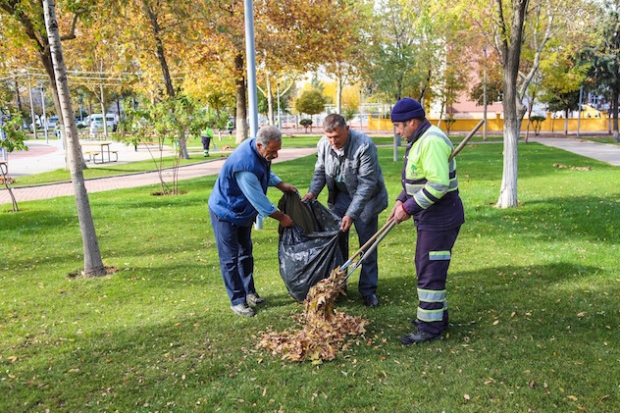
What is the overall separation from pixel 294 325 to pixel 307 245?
0.71m

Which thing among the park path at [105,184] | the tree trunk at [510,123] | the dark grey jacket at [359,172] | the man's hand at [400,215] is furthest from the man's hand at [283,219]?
the park path at [105,184]

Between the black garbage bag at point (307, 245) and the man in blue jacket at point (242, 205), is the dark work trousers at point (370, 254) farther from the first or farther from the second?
the man in blue jacket at point (242, 205)

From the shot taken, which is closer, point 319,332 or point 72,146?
point 319,332

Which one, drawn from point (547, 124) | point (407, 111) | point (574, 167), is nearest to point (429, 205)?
point (407, 111)

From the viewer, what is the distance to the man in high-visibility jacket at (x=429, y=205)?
370 cm

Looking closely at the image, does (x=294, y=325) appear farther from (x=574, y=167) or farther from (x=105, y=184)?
(x=574, y=167)

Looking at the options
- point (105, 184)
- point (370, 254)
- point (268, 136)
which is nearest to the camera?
point (268, 136)

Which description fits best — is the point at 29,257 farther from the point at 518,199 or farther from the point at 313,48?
the point at 313,48

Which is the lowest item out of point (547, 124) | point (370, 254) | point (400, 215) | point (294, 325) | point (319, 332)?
point (294, 325)

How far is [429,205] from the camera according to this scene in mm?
3732

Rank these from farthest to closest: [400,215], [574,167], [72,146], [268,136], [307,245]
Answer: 1. [574,167]
2. [72,146]
3. [307,245]
4. [268,136]
5. [400,215]

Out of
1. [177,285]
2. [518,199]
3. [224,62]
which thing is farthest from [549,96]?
[177,285]

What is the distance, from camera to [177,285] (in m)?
5.64

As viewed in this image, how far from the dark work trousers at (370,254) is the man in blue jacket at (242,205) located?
0.50 m
